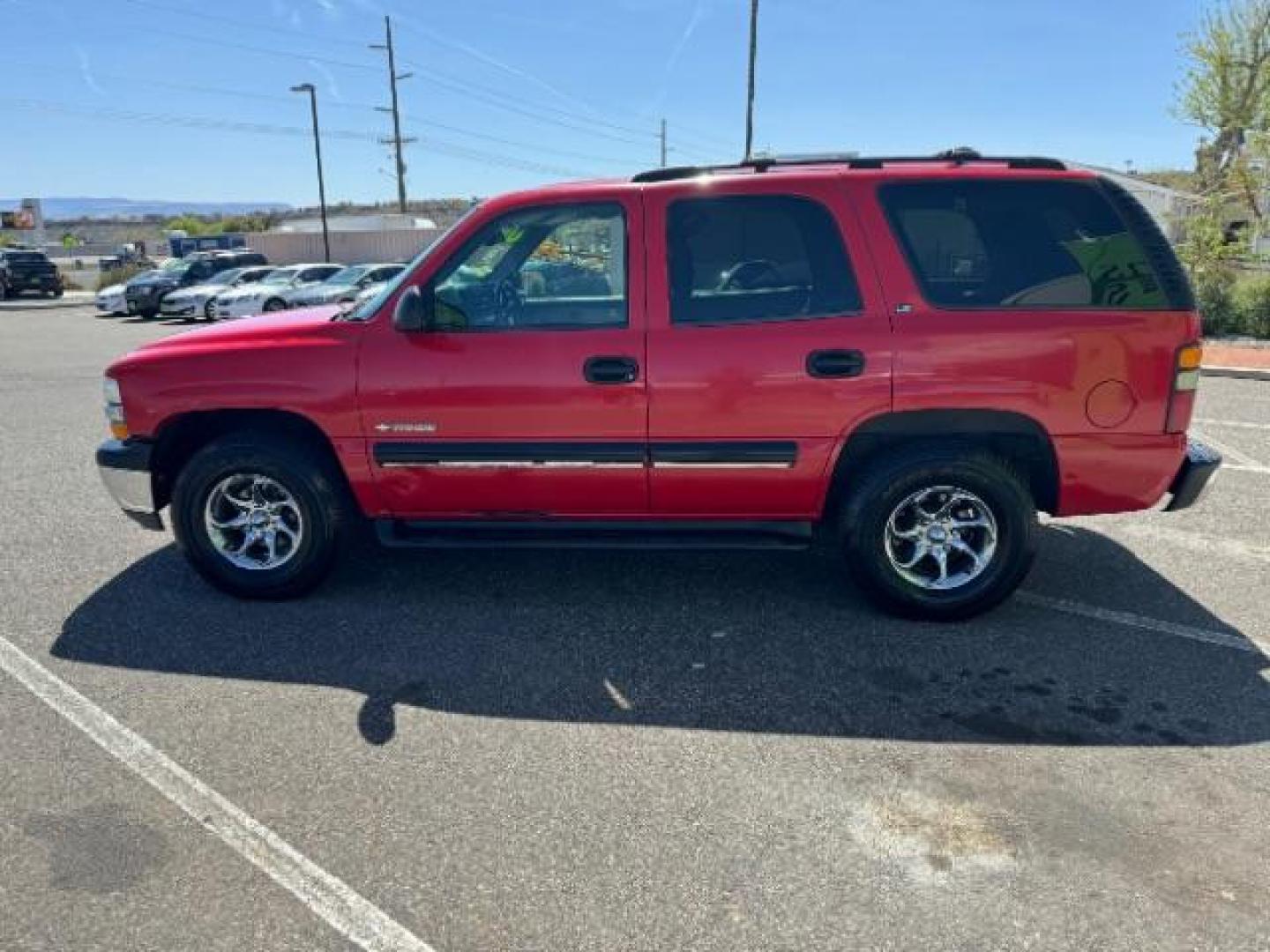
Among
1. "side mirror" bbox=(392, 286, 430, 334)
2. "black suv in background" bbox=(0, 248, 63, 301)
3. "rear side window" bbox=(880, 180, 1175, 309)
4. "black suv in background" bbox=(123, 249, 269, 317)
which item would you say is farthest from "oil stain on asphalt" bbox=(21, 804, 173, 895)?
"black suv in background" bbox=(0, 248, 63, 301)

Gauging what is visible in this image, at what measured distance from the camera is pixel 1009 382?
3758mm

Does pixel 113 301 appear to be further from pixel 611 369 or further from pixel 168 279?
pixel 611 369

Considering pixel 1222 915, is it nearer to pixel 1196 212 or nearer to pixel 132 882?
pixel 132 882

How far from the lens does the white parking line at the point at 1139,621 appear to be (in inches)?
151

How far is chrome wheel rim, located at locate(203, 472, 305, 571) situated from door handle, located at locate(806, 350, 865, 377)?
2.46 m

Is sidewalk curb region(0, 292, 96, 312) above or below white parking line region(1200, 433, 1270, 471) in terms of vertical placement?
above

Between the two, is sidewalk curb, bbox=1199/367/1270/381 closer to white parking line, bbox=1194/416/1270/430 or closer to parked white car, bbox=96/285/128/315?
white parking line, bbox=1194/416/1270/430

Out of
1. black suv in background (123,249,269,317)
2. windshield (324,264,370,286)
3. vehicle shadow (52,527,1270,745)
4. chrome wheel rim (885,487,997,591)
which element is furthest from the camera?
black suv in background (123,249,269,317)

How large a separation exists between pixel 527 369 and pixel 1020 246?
2.14 meters

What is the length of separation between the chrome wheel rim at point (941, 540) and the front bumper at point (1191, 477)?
32.3 inches

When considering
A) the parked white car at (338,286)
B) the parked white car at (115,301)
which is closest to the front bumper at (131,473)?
the parked white car at (338,286)

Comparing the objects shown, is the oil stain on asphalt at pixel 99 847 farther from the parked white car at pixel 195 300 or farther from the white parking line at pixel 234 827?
the parked white car at pixel 195 300

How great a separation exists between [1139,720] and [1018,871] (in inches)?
42.8

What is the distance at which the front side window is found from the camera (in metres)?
3.93
